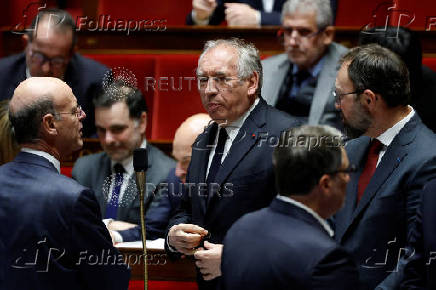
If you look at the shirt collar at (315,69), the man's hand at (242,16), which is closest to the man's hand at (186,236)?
the shirt collar at (315,69)

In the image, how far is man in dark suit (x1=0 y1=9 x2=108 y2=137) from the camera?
80.0 inches

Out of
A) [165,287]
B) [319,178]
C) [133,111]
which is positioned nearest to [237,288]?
[319,178]

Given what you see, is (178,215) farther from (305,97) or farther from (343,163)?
(305,97)

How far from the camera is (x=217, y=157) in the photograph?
4.78 feet

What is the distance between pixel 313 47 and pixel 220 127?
2.31 feet

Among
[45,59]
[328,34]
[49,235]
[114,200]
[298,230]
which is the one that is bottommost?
[114,200]

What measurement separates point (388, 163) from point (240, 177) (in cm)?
28

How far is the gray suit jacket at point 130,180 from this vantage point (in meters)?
1.87

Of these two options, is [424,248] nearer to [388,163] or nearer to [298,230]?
[388,163]

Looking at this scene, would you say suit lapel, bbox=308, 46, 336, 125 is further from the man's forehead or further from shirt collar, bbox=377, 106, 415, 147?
shirt collar, bbox=377, 106, 415, 147

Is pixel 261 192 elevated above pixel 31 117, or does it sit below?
below

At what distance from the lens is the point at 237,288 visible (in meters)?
1.04

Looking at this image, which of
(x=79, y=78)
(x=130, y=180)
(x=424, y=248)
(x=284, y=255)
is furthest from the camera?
(x=79, y=78)

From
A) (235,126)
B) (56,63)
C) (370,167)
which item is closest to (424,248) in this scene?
(370,167)
